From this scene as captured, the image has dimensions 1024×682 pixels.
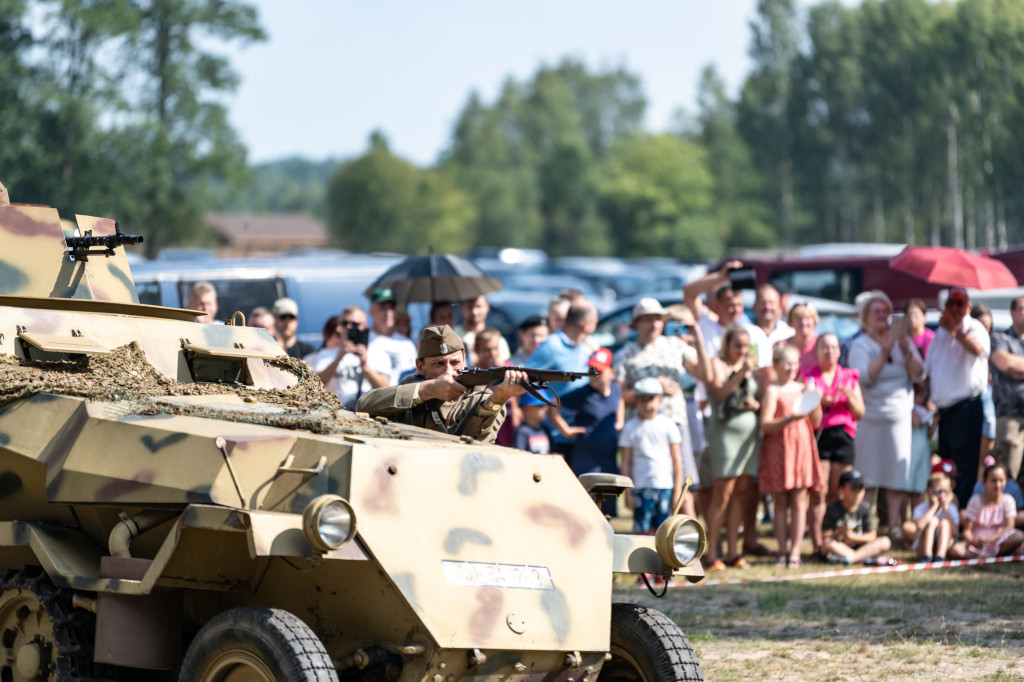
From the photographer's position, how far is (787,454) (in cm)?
1107

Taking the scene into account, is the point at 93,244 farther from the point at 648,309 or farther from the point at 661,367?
the point at 661,367

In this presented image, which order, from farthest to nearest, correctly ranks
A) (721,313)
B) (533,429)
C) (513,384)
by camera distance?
(721,313), (533,429), (513,384)

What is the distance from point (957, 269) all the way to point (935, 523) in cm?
286

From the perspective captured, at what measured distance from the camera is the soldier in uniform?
7.00 metres

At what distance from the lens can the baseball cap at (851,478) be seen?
11.3m

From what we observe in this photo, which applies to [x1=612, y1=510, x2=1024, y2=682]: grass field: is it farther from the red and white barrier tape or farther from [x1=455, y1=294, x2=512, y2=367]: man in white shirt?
[x1=455, y1=294, x2=512, y2=367]: man in white shirt

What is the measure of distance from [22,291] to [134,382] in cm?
160

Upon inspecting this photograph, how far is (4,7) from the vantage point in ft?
113

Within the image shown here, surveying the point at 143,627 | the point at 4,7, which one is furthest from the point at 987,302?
the point at 4,7

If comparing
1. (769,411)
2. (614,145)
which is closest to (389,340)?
(769,411)

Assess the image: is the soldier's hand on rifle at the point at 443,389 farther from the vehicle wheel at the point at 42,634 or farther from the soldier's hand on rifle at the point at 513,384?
the vehicle wheel at the point at 42,634

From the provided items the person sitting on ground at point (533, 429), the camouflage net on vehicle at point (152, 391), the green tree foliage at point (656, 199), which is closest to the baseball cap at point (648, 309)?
the person sitting on ground at point (533, 429)

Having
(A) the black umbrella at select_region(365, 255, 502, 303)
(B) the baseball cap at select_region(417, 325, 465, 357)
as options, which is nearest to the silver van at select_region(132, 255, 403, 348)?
(A) the black umbrella at select_region(365, 255, 502, 303)

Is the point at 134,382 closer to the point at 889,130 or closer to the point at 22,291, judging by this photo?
the point at 22,291
